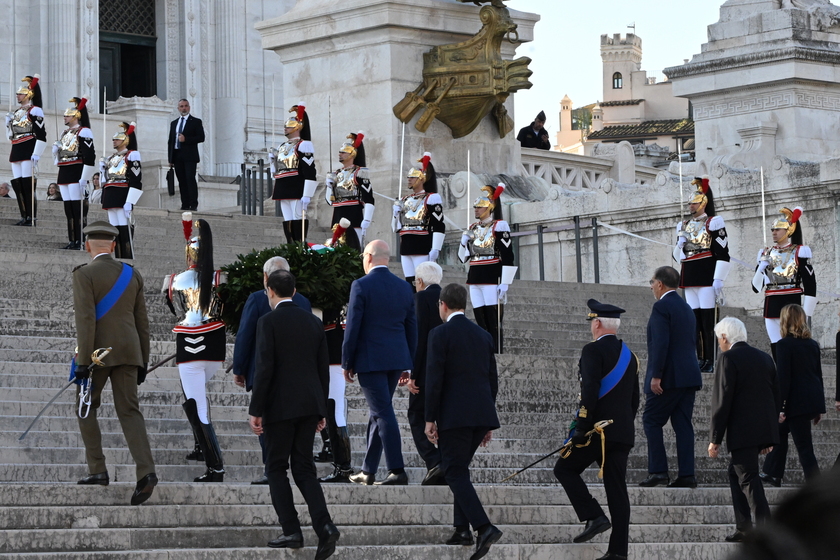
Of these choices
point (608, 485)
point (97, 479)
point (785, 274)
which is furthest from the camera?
point (785, 274)

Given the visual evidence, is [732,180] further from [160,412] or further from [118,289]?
[118,289]

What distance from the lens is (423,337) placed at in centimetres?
826

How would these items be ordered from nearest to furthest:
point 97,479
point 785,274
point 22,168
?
point 97,479
point 785,274
point 22,168

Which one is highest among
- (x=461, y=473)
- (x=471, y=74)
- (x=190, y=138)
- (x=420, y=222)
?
(x=471, y=74)

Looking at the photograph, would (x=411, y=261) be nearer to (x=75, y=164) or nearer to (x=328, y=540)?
(x=75, y=164)

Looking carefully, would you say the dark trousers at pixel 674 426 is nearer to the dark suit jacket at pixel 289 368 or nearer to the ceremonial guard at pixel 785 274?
the dark suit jacket at pixel 289 368

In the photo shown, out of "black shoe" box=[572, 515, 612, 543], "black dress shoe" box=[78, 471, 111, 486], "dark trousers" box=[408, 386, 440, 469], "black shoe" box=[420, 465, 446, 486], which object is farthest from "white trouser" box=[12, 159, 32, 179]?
"black shoe" box=[572, 515, 612, 543]

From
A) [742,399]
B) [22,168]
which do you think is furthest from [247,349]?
[22,168]

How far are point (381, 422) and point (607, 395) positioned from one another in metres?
1.21

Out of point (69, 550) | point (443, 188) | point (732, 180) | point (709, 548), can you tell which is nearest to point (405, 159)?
point (443, 188)

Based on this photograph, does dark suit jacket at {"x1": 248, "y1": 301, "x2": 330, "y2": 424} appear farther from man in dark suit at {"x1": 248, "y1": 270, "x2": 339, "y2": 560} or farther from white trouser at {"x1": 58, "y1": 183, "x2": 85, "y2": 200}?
white trouser at {"x1": 58, "y1": 183, "x2": 85, "y2": 200}

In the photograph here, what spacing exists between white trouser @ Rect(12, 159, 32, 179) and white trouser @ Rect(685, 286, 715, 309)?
23.0 ft

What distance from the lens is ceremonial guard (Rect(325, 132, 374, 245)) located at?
1475 centimetres

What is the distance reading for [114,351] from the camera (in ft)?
21.9
